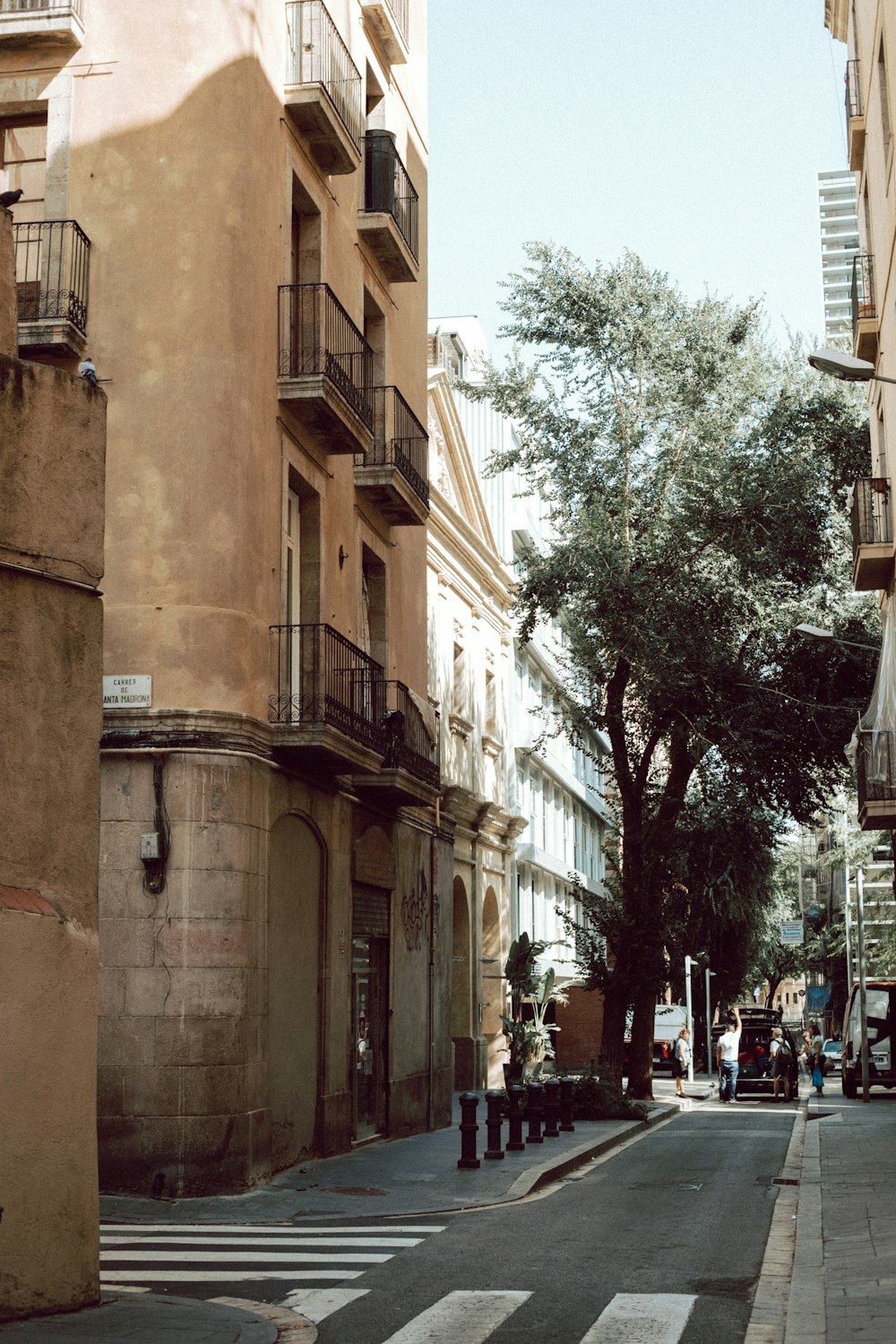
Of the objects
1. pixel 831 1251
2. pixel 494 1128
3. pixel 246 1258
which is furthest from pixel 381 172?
pixel 831 1251

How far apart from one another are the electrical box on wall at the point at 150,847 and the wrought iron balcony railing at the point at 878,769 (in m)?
11.3

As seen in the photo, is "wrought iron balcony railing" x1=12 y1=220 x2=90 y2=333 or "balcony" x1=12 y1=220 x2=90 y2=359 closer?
"balcony" x1=12 y1=220 x2=90 y2=359

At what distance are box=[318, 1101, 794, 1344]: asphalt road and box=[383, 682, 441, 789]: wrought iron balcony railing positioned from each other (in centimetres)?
543

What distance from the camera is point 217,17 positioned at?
17.0 meters

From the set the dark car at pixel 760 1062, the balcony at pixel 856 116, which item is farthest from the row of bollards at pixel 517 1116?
the balcony at pixel 856 116

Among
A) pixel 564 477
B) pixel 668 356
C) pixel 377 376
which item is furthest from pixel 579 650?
pixel 377 376

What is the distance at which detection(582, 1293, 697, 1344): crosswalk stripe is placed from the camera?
327 inches

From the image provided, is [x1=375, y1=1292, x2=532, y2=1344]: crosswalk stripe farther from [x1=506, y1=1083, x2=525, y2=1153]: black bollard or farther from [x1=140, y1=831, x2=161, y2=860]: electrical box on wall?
[x1=506, y1=1083, x2=525, y2=1153]: black bollard

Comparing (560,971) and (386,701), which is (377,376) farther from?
(560,971)

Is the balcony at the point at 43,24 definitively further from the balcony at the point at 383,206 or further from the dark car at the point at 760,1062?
the dark car at the point at 760,1062

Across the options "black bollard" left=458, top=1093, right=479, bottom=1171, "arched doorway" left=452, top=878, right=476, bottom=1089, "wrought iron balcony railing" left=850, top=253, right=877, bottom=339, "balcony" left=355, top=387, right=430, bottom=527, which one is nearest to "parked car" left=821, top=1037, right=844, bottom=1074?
"arched doorway" left=452, top=878, right=476, bottom=1089

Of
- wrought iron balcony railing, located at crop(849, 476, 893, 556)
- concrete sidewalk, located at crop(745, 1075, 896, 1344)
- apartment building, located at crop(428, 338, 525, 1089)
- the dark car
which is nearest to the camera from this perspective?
concrete sidewalk, located at crop(745, 1075, 896, 1344)

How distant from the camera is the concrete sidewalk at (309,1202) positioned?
8086mm

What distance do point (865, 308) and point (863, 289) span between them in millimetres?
913
